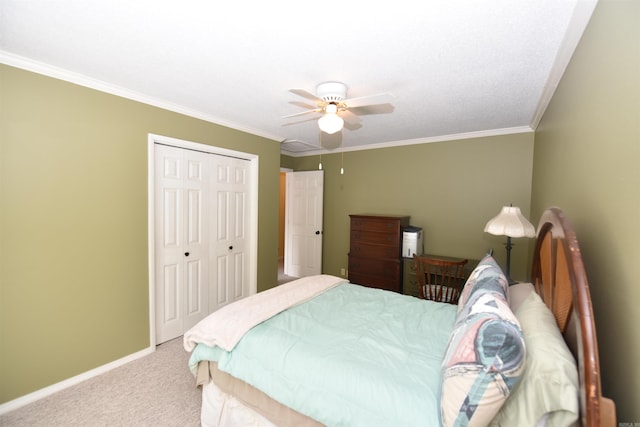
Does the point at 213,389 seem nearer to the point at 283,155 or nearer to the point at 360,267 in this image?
the point at 360,267

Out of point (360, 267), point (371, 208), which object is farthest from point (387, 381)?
point (371, 208)

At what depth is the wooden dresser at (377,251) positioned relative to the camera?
3758 mm

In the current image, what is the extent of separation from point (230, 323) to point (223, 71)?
179cm

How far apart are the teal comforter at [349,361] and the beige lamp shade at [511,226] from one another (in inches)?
36.0

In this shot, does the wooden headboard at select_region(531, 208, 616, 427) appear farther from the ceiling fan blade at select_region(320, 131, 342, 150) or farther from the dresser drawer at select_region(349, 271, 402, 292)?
the ceiling fan blade at select_region(320, 131, 342, 150)

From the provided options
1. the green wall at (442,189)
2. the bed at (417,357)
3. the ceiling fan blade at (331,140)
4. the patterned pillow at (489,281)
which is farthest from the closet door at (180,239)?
the patterned pillow at (489,281)

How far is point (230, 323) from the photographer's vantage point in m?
1.73

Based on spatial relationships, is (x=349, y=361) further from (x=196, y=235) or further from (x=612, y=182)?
(x=196, y=235)

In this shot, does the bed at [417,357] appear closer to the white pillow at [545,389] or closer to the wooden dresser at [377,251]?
the white pillow at [545,389]

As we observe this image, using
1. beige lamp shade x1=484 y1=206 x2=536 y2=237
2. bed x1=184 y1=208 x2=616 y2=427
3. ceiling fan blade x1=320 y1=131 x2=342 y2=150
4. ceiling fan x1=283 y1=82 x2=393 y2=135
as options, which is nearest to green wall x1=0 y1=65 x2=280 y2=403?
bed x1=184 y1=208 x2=616 y2=427

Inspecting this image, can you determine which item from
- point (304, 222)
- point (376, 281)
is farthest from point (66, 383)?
point (304, 222)

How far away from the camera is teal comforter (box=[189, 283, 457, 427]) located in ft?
3.87

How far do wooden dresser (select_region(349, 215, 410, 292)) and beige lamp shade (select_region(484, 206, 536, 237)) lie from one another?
4.43ft

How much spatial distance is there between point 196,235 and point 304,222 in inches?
90.0
